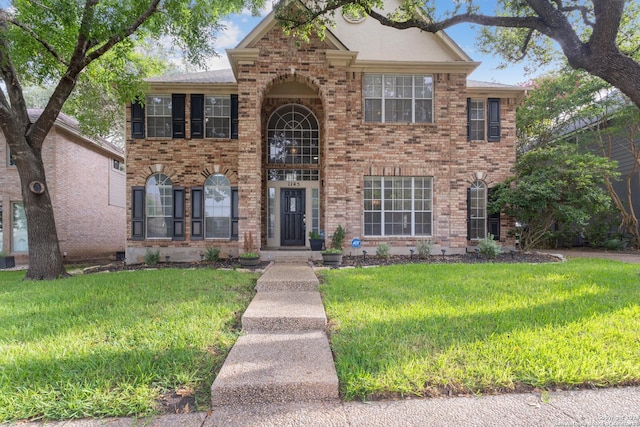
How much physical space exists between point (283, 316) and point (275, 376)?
1.38 m

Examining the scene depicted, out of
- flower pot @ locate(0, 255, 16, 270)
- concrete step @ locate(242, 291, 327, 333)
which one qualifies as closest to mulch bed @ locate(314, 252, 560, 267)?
concrete step @ locate(242, 291, 327, 333)

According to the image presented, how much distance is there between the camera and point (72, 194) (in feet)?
42.7

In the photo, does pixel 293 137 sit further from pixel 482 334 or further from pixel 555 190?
pixel 482 334

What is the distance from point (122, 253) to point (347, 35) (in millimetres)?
11661

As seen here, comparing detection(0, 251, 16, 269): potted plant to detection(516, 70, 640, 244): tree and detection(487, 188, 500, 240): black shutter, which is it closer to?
detection(487, 188, 500, 240): black shutter

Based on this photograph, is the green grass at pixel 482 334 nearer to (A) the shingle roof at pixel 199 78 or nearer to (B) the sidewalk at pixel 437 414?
(B) the sidewalk at pixel 437 414

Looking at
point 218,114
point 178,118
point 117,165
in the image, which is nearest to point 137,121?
point 178,118

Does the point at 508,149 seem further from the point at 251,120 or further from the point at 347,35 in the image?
the point at 251,120

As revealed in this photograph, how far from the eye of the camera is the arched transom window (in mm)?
11375

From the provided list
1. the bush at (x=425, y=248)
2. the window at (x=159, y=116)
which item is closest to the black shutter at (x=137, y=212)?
the window at (x=159, y=116)

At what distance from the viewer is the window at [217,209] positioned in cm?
1090

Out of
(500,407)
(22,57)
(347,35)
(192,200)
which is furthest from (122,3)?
(500,407)

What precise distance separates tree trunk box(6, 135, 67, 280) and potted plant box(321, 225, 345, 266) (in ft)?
21.7

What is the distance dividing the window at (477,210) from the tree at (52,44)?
29.1 feet
